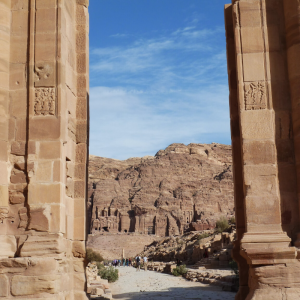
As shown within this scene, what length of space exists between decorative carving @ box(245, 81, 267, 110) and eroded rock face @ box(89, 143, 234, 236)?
214 feet

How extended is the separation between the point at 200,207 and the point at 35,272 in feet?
316

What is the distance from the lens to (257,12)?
29.4 feet

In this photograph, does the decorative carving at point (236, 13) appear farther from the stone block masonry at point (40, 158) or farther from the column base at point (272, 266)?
the column base at point (272, 266)

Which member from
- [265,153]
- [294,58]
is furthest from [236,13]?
[265,153]

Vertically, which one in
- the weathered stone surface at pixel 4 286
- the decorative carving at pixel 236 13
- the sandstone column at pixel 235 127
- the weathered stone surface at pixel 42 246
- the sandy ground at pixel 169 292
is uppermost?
the decorative carving at pixel 236 13

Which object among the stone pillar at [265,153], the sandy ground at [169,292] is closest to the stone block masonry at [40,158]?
the stone pillar at [265,153]

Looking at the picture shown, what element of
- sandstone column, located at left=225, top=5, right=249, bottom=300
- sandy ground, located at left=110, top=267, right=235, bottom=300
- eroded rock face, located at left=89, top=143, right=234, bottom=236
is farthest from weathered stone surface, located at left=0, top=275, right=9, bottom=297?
eroded rock face, located at left=89, top=143, right=234, bottom=236

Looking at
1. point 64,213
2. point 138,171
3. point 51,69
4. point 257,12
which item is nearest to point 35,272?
point 64,213

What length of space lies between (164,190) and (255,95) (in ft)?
339

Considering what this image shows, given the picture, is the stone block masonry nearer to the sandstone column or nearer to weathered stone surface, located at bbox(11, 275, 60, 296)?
weathered stone surface, located at bbox(11, 275, 60, 296)

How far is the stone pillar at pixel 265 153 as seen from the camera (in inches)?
304

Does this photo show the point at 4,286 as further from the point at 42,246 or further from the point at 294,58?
the point at 294,58

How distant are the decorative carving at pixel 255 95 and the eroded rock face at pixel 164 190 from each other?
65089 millimetres

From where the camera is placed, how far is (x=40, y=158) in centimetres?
843
